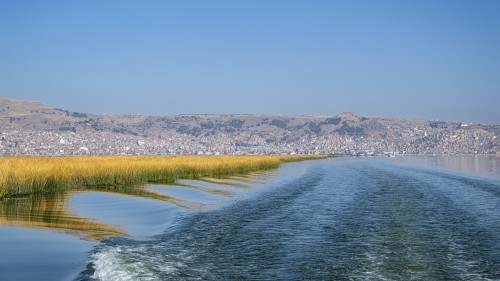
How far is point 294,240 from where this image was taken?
1512cm

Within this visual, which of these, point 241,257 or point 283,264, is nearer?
point 283,264

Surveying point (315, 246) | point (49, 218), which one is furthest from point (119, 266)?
point (49, 218)

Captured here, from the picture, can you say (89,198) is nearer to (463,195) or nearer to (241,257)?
(241,257)

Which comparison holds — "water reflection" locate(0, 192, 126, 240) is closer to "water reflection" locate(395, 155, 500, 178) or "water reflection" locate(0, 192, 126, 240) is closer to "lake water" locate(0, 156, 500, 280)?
"lake water" locate(0, 156, 500, 280)

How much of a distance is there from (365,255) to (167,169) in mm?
34041

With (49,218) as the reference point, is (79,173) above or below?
above

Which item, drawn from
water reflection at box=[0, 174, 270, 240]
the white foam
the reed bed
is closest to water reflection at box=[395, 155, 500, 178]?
the reed bed

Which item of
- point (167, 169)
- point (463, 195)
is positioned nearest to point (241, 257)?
point (463, 195)

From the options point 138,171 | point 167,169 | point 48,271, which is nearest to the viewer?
point 48,271

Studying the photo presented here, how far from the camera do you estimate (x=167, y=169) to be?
45.6 metres

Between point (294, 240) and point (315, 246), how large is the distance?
104 centimetres

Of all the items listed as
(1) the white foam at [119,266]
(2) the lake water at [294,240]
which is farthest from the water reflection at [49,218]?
(1) the white foam at [119,266]

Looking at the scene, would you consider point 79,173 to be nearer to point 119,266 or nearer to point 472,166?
point 119,266

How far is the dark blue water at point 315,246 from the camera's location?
11266mm
